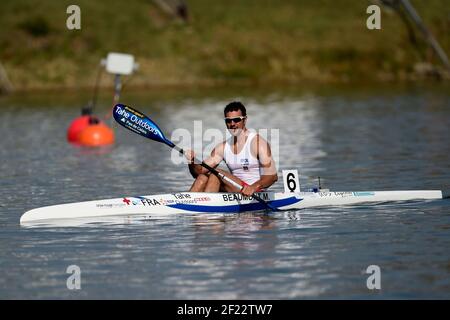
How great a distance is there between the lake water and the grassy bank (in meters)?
35.8

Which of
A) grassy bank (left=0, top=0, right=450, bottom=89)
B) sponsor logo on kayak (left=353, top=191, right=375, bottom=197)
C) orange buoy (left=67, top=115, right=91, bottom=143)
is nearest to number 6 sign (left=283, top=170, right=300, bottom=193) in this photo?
sponsor logo on kayak (left=353, top=191, right=375, bottom=197)

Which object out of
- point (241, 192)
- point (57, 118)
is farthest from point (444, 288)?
point (57, 118)

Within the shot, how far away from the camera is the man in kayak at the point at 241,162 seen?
854 inches

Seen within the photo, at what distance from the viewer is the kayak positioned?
2120cm

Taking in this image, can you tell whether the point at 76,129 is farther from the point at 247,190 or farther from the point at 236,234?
the point at 236,234

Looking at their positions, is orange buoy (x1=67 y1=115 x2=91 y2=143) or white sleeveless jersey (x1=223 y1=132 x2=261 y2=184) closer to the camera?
white sleeveless jersey (x1=223 y1=132 x2=261 y2=184)

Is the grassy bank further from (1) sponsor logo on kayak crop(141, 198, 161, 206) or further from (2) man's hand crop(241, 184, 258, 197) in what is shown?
(2) man's hand crop(241, 184, 258, 197)

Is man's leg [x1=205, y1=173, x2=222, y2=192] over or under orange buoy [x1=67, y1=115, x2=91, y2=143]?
under

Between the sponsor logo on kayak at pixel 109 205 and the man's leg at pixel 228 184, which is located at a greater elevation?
the man's leg at pixel 228 184

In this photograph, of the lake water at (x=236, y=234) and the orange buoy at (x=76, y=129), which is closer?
the lake water at (x=236, y=234)

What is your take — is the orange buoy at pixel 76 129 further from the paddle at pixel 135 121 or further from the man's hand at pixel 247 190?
the man's hand at pixel 247 190

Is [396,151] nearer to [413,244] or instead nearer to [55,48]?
[413,244]

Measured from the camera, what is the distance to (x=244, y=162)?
2195 cm

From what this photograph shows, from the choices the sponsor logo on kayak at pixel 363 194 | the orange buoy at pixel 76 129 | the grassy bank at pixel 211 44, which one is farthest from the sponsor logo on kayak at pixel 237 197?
the grassy bank at pixel 211 44
